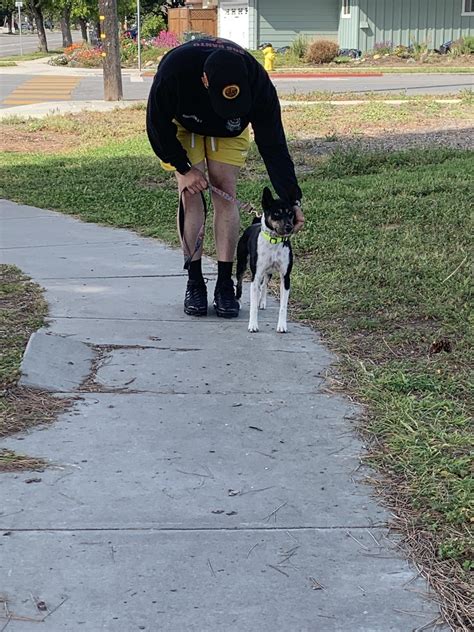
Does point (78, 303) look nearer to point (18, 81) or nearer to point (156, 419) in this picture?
point (156, 419)

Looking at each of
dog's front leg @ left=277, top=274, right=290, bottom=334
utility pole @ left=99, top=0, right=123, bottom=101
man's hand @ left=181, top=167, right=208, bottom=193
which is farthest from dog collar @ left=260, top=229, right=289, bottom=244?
utility pole @ left=99, top=0, right=123, bottom=101

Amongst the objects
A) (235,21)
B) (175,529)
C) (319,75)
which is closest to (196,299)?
(175,529)

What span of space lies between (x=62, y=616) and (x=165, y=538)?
0.52 m

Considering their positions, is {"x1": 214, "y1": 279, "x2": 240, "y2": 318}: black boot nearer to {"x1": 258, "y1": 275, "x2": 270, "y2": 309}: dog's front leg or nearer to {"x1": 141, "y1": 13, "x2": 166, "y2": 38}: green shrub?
{"x1": 258, "y1": 275, "x2": 270, "y2": 309}: dog's front leg

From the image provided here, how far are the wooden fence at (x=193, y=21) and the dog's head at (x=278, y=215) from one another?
41.4 metres

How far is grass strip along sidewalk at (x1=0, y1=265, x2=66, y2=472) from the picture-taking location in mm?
3915

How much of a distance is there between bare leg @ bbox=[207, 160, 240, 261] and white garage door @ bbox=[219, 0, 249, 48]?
36345mm

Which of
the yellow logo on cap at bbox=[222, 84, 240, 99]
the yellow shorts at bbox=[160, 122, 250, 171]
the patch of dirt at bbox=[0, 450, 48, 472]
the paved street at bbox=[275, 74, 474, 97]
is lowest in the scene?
the patch of dirt at bbox=[0, 450, 48, 472]

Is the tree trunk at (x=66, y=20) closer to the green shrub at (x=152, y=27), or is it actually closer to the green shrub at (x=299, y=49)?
the green shrub at (x=152, y=27)

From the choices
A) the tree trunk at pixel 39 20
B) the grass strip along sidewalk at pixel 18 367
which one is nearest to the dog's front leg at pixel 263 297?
the grass strip along sidewalk at pixel 18 367

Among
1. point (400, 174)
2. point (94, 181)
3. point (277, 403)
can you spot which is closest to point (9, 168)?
point (94, 181)

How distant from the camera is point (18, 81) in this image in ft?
98.7

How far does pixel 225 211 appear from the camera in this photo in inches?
226

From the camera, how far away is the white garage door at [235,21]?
40994mm
